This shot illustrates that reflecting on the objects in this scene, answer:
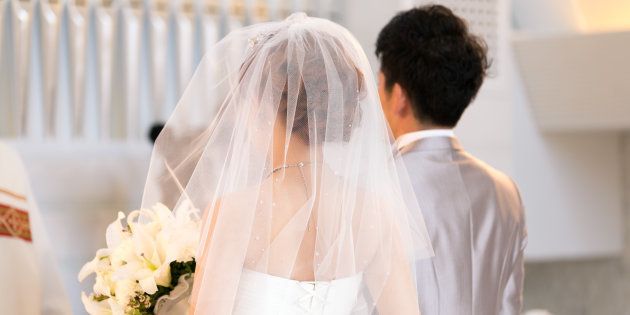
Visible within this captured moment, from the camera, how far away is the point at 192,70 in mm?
3375

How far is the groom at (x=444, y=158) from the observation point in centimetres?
222

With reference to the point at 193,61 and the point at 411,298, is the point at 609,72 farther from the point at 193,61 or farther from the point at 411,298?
the point at 411,298

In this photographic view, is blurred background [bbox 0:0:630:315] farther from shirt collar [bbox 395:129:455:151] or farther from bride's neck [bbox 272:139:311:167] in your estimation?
bride's neck [bbox 272:139:311:167]

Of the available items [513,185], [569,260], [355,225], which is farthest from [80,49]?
[569,260]

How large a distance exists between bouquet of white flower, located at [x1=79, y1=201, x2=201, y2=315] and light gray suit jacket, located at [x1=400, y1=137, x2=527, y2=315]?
0.54 metres

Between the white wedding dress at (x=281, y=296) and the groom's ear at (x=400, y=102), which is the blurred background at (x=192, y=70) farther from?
the white wedding dress at (x=281, y=296)

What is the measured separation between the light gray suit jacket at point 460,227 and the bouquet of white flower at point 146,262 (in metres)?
0.54

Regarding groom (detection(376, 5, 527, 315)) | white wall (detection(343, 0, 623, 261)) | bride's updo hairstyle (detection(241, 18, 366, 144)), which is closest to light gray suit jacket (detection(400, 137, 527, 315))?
groom (detection(376, 5, 527, 315))

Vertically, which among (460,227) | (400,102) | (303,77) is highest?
(303,77)

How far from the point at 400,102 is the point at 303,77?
1.92 feet

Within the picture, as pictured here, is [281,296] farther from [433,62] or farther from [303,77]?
[433,62]

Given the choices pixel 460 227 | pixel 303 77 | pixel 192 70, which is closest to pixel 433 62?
pixel 460 227

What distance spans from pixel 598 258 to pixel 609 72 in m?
1.01

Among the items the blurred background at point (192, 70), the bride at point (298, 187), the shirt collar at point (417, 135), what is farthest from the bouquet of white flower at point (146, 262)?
the blurred background at point (192, 70)
